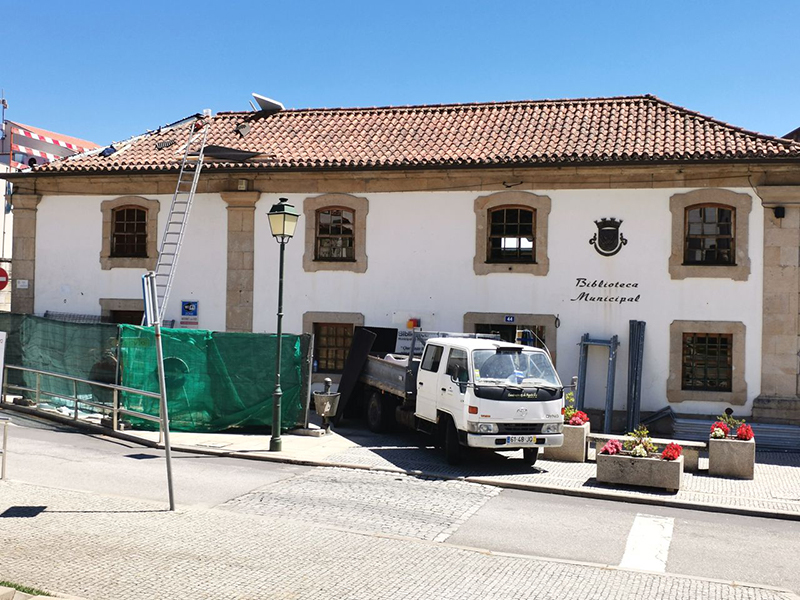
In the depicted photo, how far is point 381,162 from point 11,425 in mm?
9905

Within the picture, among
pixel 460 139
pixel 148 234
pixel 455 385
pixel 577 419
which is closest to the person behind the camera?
pixel 455 385

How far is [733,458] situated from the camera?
1356cm

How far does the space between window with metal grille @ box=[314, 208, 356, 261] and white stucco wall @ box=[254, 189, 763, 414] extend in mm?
482

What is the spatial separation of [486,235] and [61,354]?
9908 millimetres

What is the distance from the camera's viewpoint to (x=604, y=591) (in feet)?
25.0

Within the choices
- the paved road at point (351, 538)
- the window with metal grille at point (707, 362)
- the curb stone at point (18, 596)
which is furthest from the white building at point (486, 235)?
the curb stone at point (18, 596)

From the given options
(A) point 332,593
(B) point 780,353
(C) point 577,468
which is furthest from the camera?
(B) point 780,353

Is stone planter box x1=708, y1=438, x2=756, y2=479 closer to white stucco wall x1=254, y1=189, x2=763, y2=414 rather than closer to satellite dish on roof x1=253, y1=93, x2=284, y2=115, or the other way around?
white stucco wall x1=254, y1=189, x2=763, y2=414

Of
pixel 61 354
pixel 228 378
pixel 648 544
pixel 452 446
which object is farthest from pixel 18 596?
pixel 61 354

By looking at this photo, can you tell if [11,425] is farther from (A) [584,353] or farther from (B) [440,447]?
(A) [584,353]

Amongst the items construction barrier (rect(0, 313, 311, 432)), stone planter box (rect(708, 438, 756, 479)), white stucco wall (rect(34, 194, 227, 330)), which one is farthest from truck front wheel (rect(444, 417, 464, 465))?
white stucco wall (rect(34, 194, 227, 330))

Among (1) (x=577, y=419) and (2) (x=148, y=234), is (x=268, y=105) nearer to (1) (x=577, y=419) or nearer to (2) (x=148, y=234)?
(2) (x=148, y=234)

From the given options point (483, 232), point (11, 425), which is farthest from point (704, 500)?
point (11, 425)

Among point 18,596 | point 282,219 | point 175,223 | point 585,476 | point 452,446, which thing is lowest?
point 585,476
